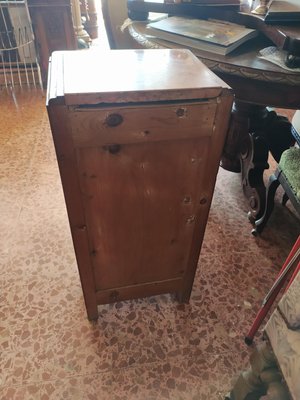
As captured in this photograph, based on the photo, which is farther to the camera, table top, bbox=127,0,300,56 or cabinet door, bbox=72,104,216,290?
table top, bbox=127,0,300,56

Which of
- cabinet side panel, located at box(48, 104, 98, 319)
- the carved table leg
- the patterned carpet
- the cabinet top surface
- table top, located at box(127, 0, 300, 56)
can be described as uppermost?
table top, located at box(127, 0, 300, 56)

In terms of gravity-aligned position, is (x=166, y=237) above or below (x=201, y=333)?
above

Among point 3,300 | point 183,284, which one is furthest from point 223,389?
point 3,300

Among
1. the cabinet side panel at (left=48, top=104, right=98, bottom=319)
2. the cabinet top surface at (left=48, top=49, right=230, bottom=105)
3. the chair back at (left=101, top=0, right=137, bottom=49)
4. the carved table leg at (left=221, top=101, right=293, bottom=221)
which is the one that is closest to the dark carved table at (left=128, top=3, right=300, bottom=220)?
the carved table leg at (left=221, top=101, right=293, bottom=221)

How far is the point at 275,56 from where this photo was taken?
825 millimetres

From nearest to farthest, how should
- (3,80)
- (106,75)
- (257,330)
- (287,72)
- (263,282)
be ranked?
(106,75) < (287,72) < (257,330) < (263,282) < (3,80)

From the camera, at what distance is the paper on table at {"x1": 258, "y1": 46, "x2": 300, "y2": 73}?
776 mm

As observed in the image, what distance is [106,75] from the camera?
0.64 m

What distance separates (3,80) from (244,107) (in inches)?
88.9

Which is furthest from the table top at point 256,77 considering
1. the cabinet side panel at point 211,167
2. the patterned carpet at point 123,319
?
the patterned carpet at point 123,319

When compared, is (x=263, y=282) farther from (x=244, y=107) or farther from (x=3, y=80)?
(x=3, y=80)

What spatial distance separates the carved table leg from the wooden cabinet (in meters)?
0.58

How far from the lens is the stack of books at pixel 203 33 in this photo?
0.87 m

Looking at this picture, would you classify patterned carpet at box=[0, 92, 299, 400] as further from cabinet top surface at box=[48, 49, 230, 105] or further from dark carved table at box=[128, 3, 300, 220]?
cabinet top surface at box=[48, 49, 230, 105]
